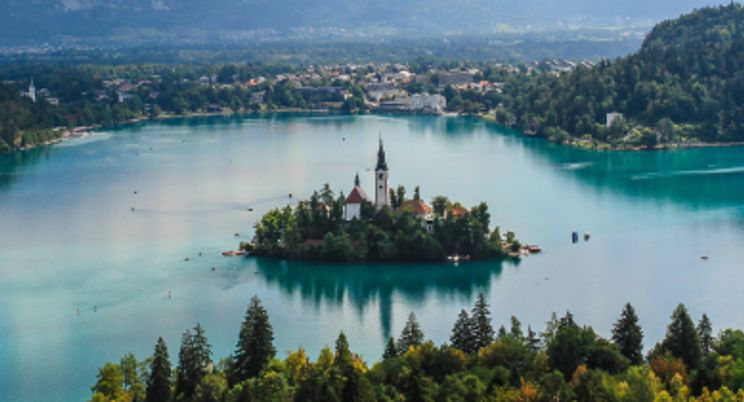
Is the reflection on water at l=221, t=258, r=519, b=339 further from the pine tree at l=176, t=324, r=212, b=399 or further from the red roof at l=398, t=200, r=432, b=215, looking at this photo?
the pine tree at l=176, t=324, r=212, b=399

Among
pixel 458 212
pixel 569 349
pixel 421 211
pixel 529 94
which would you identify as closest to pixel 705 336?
pixel 569 349

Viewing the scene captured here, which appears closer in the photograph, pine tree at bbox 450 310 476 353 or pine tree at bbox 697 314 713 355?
pine tree at bbox 697 314 713 355

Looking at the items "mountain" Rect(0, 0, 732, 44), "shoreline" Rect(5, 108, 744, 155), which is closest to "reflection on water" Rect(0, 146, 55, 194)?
"shoreline" Rect(5, 108, 744, 155)

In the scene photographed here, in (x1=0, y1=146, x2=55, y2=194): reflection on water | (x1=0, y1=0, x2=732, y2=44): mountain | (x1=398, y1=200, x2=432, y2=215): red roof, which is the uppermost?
(x1=0, y1=0, x2=732, y2=44): mountain

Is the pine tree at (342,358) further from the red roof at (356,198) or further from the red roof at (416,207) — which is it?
the red roof at (356,198)

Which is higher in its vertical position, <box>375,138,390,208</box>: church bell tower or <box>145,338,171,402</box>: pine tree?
<box>375,138,390,208</box>: church bell tower

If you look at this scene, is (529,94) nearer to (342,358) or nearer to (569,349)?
(569,349)

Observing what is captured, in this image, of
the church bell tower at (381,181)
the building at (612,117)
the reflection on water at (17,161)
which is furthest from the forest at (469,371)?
the building at (612,117)
